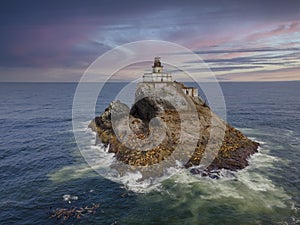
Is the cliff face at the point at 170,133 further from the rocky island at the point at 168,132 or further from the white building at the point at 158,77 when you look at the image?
the white building at the point at 158,77

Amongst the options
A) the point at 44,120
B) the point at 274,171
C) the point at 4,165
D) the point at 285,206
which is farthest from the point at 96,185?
the point at 44,120

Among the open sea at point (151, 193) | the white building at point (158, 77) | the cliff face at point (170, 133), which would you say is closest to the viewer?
the open sea at point (151, 193)

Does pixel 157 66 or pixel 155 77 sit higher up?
pixel 157 66

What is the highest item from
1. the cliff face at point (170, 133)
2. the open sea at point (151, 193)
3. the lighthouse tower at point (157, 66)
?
the lighthouse tower at point (157, 66)

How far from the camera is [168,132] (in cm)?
4116

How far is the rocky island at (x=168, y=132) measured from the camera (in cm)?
3625

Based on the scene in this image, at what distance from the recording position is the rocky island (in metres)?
36.2

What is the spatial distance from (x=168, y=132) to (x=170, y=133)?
1.23 feet

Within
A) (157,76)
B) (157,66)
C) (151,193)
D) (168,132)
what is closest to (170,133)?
(168,132)

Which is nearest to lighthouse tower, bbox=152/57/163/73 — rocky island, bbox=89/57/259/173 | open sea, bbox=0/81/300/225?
rocky island, bbox=89/57/259/173

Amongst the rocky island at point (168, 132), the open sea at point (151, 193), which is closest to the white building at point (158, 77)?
the rocky island at point (168, 132)

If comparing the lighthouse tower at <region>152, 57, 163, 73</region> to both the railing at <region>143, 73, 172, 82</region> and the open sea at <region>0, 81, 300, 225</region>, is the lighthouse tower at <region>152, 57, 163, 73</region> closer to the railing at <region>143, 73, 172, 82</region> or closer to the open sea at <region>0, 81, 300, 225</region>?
the railing at <region>143, 73, 172, 82</region>

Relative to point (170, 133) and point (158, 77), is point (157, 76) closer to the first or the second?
point (158, 77)

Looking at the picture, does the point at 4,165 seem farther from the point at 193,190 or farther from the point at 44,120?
the point at 44,120
